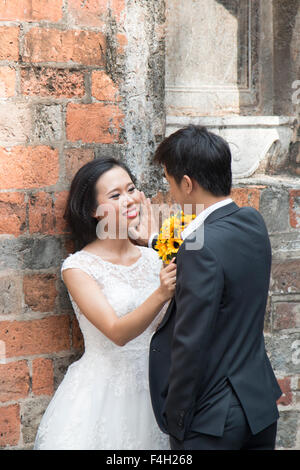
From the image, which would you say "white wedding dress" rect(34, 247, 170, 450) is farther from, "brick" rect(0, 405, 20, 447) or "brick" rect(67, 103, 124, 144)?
"brick" rect(67, 103, 124, 144)

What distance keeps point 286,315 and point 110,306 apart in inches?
43.4

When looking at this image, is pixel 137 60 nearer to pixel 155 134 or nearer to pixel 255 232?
pixel 155 134

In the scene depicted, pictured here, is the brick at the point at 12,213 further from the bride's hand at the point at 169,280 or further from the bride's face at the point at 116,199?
the bride's hand at the point at 169,280

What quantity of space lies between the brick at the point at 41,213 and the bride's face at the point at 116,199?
214mm

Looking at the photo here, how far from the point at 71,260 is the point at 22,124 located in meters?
0.60

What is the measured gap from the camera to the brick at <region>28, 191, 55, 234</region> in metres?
2.45

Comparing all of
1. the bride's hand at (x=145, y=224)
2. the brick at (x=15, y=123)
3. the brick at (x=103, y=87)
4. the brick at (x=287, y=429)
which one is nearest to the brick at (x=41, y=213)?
the brick at (x=15, y=123)

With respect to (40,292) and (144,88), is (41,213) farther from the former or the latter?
(144,88)

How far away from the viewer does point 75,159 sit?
2523 mm

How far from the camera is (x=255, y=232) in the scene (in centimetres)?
202

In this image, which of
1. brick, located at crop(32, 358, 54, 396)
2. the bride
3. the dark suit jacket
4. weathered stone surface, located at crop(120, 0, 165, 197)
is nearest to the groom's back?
the dark suit jacket

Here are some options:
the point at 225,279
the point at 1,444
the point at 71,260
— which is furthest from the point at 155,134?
the point at 1,444

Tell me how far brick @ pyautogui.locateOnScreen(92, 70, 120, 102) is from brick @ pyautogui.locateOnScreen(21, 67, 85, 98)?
56 mm

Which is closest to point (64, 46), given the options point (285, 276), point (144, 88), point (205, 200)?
point (144, 88)
